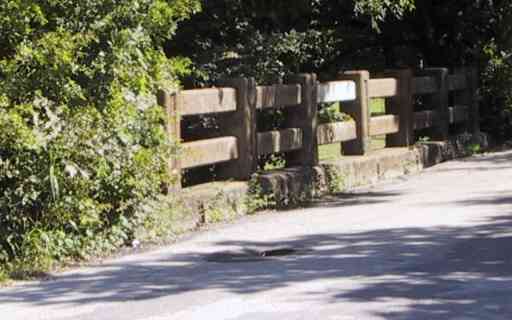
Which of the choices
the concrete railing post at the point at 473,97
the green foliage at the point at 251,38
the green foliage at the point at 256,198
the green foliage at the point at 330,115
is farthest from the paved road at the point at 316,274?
the concrete railing post at the point at 473,97

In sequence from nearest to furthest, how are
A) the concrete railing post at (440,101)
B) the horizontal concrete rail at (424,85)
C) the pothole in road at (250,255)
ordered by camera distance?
the pothole in road at (250,255)
the horizontal concrete rail at (424,85)
the concrete railing post at (440,101)

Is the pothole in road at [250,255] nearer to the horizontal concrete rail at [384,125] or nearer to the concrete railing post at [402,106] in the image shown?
the horizontal concrete rail at [384,125]

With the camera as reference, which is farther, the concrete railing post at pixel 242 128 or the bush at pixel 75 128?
the concrete railing post at pixel 242 128

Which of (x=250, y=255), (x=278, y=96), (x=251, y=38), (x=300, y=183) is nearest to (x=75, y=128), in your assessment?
(x=250, y=255)

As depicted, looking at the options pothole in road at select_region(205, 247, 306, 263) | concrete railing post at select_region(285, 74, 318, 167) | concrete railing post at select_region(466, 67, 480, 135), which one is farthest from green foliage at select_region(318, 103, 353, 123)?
pothole in road at select_region(205, 247, 306, 263)

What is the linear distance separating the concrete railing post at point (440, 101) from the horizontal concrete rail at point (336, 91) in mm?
3761

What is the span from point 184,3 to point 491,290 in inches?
202

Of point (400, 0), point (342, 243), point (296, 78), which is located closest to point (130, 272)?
Result: point (342, 243)

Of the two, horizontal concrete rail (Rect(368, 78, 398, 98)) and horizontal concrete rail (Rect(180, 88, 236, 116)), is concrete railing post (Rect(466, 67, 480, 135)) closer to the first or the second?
horizontal concrete rail (Rect(368, 78, 398, 98))

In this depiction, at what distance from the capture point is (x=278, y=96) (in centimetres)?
1509

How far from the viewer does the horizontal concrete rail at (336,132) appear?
16.4m

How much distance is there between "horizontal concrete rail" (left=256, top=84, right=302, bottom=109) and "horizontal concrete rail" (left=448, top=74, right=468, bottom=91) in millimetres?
6523

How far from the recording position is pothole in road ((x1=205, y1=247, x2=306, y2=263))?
1074 cm

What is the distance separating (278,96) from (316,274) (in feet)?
18.3
